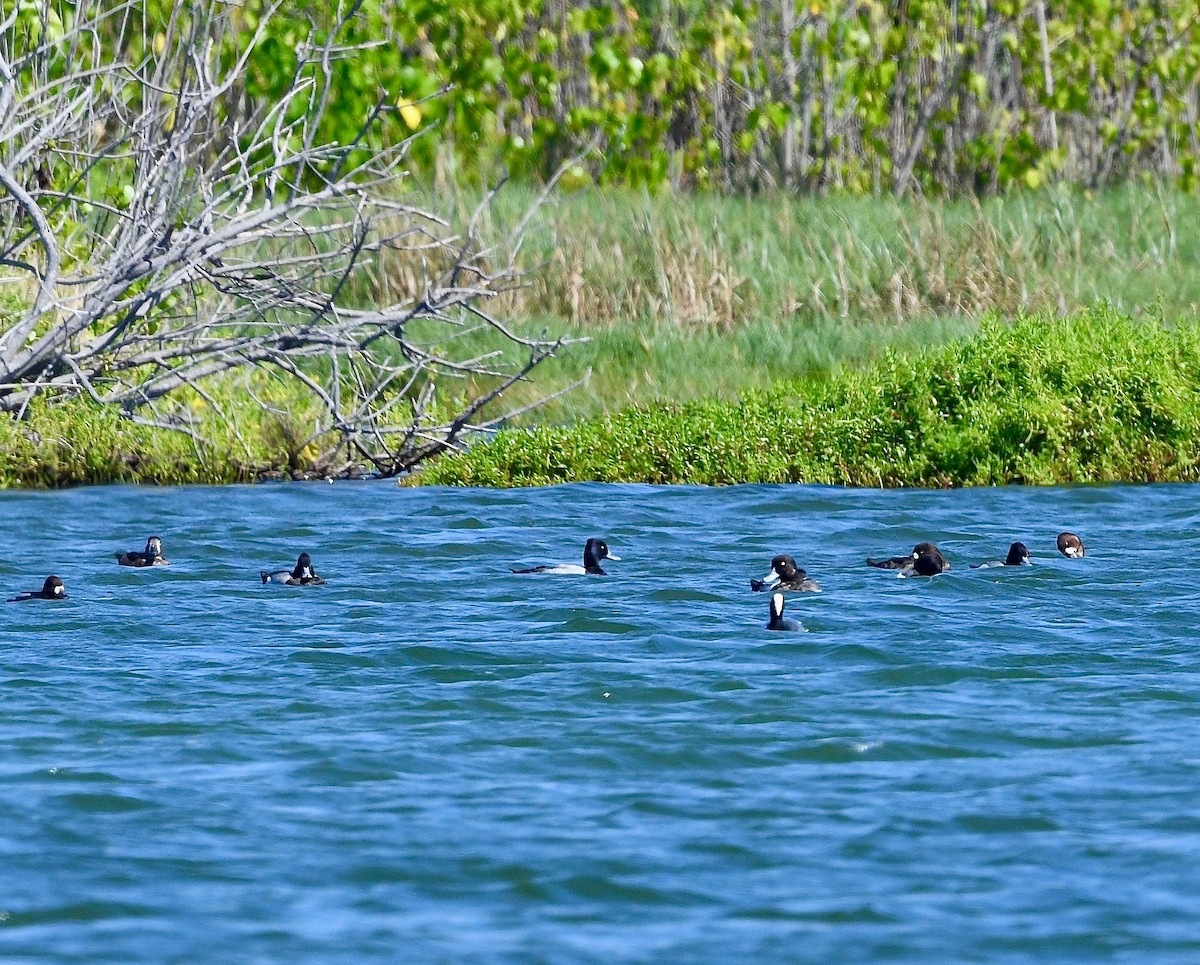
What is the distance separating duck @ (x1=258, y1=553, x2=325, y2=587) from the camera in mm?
12406

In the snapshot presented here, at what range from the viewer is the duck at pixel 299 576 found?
1241cm

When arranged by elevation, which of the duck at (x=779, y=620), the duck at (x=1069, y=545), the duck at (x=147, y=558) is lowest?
the duck at (x=779, y=620)

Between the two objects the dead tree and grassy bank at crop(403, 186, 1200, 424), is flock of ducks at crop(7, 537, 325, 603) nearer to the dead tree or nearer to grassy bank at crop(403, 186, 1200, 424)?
→ the dead tree

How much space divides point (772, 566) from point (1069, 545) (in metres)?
2.02

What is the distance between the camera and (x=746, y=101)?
1111 inches

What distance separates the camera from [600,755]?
8430 mm

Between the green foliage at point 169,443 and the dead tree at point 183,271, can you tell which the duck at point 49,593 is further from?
the green foliage at point 169,443

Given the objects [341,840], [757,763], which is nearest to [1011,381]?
[757,763]

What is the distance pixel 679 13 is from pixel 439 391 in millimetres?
11834

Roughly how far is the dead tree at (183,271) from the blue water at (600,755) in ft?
7.74

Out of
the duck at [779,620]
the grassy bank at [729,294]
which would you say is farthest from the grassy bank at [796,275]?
the duck at [779,620]

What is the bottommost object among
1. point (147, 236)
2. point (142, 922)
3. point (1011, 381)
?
point (142, 922)

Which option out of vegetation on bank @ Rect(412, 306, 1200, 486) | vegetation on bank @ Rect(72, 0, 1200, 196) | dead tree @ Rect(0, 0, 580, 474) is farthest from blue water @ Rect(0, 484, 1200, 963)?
vegetation on bank @ Rect(72, 0, 1200, 196)

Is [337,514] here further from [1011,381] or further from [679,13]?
[679,13]
